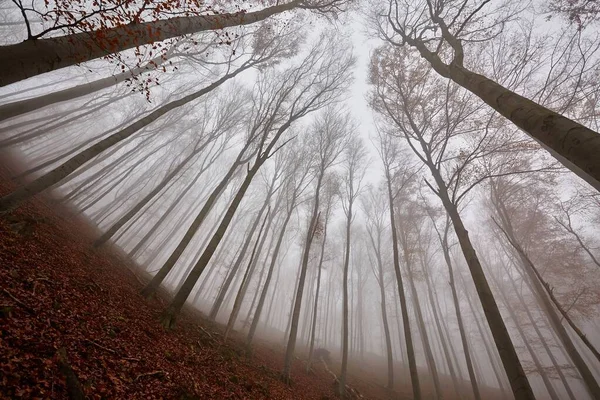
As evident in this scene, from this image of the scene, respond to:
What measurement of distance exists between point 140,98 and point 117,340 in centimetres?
2541

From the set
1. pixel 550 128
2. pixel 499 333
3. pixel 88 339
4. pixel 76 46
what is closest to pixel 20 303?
pixel 88 339

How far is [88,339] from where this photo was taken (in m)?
3.30

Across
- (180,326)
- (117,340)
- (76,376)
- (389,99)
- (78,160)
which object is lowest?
(76,376)

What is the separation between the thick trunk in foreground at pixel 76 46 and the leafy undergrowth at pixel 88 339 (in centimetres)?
306

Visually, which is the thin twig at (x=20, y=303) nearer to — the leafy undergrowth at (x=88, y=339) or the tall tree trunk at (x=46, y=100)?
the leafy undergrowth at (x=88, y=339)

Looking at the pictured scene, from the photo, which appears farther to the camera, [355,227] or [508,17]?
[355,227]

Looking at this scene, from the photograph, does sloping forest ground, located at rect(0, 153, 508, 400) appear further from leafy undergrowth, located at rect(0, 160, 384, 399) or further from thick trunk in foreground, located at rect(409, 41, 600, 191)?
thick trunk in foreground, located at rect(409, 41, 600, 191)

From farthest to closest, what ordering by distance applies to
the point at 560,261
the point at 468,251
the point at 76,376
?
the point at 560,261, the point at 468,251, the point at 76,376

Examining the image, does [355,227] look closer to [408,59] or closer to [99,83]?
[408,59]

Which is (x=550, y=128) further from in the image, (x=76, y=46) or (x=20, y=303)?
(x=20, y=303)

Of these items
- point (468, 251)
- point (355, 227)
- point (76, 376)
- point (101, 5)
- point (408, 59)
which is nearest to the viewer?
point (76, 376)

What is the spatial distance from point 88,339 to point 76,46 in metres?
4.46

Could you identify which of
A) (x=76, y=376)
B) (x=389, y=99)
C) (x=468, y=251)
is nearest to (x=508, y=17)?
(x=389, y=99)

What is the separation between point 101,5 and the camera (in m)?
3.46
